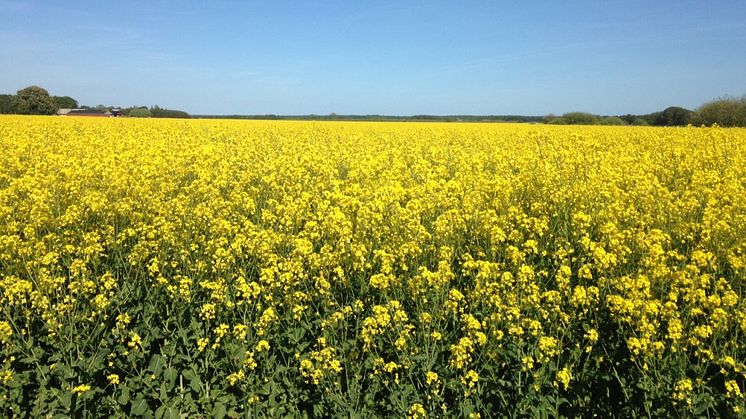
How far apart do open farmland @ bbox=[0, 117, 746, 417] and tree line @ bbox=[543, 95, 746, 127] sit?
1702cm

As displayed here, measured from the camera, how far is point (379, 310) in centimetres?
336

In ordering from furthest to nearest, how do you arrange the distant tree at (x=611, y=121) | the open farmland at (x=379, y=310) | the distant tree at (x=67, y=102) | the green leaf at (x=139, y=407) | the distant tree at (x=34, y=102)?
the distant tree at (x=67, y=102) → the distant tree at (x=34, y=102) → the distant tree at (x=611, y=121) → the green leaf at (x=139, y=407) → the open farmland at (x=379, y=310)

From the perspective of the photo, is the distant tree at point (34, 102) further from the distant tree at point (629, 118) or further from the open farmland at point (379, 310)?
the distant tree at point (629, 118)

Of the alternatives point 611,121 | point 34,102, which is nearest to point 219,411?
point 611,121

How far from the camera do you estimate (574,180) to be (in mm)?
6262

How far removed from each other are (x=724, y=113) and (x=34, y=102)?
5893 centimetres

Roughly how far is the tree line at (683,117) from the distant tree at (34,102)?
51732 mm

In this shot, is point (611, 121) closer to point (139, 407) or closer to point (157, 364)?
point (157, 364)

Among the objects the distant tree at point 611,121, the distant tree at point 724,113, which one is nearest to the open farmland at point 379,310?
the distant tree at point 724,113

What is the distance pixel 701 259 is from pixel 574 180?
2.78 metres

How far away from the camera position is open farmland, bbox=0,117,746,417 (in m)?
3.18

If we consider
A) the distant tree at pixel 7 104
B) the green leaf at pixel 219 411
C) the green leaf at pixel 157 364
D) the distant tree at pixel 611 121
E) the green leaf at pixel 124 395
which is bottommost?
the green leaf at pixel 219 411

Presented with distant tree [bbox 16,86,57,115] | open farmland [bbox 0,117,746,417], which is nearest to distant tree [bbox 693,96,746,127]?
open farmland [bbox 0,117,746,417]

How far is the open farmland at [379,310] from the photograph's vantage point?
125 inches
